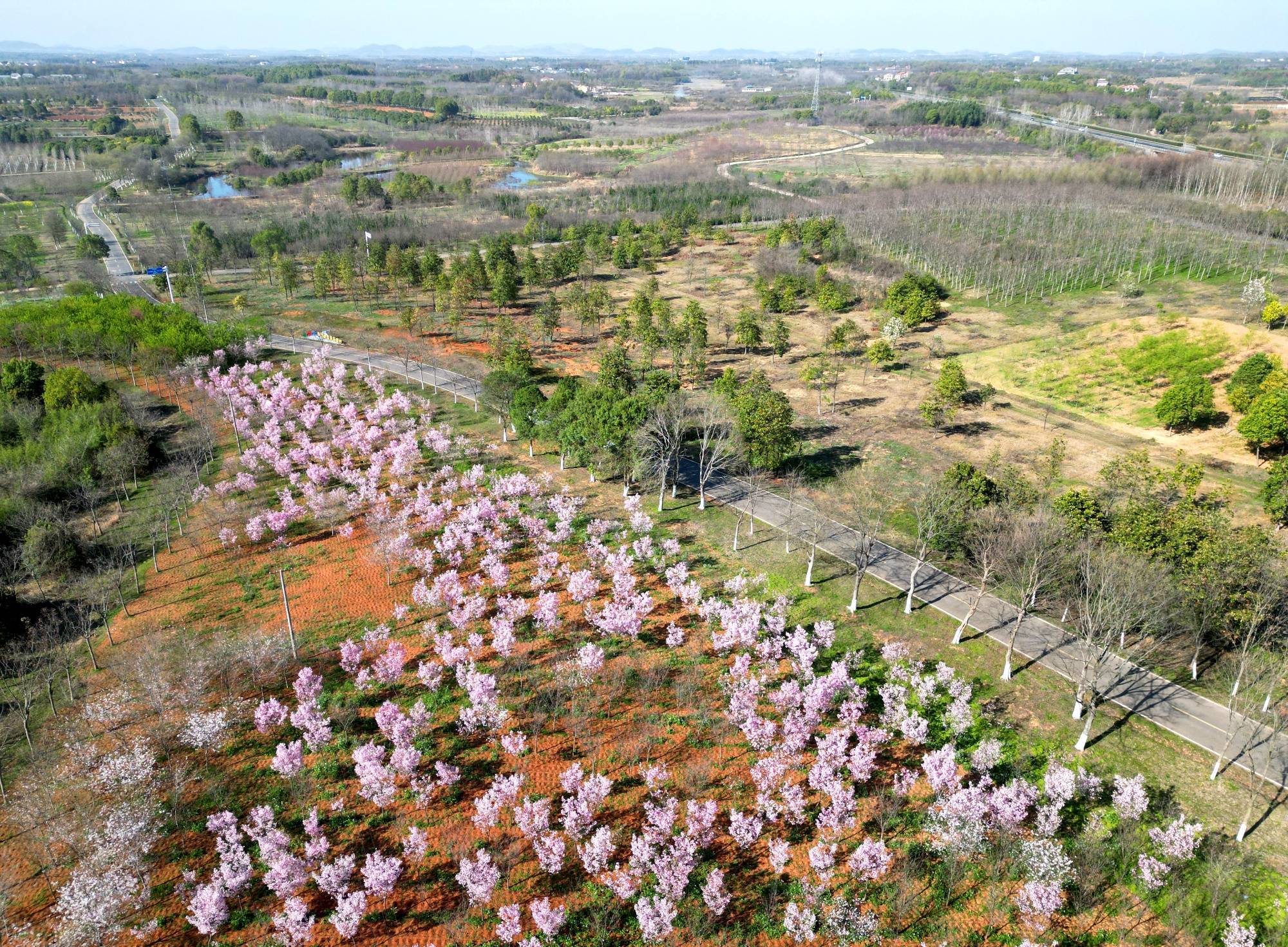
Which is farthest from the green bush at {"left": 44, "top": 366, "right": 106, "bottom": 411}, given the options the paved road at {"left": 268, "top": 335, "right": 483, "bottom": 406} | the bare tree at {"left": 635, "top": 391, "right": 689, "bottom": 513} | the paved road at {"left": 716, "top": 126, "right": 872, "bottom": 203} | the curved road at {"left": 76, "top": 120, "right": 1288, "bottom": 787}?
the paved road at {"left": 716, "top": 126, "right": 872, "bottom": 203}

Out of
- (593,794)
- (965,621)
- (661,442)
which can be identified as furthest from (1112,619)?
(661,442)

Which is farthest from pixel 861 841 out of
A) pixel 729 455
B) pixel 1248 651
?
pixel 729 455

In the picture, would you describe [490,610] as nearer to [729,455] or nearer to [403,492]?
[403,492]

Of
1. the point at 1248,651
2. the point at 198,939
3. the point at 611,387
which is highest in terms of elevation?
the point at 611,387

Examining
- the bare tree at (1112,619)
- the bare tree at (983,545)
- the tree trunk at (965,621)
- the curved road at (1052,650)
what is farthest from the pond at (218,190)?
the bare tree at (1112,619)

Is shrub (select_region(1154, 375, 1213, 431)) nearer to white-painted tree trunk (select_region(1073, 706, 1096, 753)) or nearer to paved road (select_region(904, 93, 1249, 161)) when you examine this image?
white-painted tree trunk (select_region(1073, 706, 1096, 753))

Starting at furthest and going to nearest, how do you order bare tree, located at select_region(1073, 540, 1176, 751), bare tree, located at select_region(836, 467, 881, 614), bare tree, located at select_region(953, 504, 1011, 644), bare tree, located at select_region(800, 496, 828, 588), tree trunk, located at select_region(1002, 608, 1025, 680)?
1. bare tree, located at select_region(800, 496, 828, 588)
2. bare tree, located at select_region(836, 467, 881, 614)
3. bare tree, located at select_region(953, 504, 1011, 644)
4. tree trunk, located at select_region(1002, 608, 1025, 680)
5. bare tree, located at select_region(1073, 540, 1176, 751)

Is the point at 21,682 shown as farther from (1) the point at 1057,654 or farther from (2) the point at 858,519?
(1) the point at 1057,654
